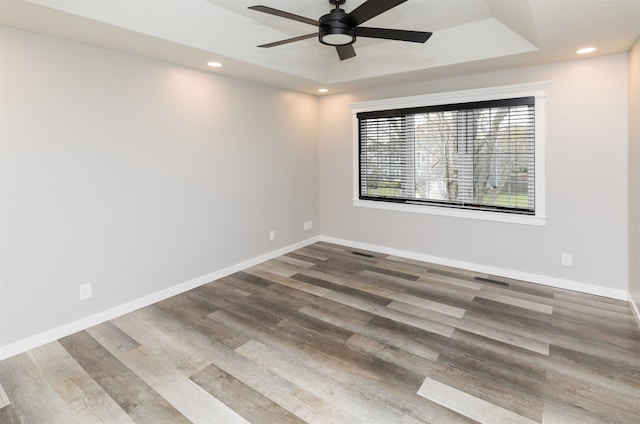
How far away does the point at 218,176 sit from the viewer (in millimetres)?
3992

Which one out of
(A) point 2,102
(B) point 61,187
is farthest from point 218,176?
(A) point 2,102

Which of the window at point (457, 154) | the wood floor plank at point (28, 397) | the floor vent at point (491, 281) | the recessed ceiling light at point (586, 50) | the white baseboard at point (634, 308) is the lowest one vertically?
the wood floor plank at point (28, 397)

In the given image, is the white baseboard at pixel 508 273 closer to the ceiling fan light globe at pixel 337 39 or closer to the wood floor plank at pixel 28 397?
the ceiling fan light globe at pixel 337 39

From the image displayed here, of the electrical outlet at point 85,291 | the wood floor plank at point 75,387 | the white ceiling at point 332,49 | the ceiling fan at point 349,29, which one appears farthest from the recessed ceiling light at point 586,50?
the electrical outlet at point 85,291

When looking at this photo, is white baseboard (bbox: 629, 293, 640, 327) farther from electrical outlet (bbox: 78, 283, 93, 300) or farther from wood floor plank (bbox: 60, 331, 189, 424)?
electrical outlet (bbox: 78, 283, 93, 300)

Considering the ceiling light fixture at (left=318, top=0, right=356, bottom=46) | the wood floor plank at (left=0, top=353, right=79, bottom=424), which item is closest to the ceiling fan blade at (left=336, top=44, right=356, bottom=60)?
the ceiling light fixture at (left=318, top=0, right=356, bottom=46)

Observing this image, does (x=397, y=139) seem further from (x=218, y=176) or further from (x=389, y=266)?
(x=218, y=176)

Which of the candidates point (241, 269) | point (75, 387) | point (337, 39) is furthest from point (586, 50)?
point (75, 387)

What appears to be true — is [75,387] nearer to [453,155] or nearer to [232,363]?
[232,363]

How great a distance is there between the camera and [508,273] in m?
4.01

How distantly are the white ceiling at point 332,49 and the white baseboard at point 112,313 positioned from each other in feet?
7.23

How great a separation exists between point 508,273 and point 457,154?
148 centimetres

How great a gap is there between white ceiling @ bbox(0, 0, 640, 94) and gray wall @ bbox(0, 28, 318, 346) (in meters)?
0.24

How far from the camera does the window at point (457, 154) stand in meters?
3.78
